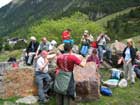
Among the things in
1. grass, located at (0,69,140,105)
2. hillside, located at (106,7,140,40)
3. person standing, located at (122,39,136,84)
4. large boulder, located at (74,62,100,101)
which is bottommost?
grass, located at (0,69,140,105)

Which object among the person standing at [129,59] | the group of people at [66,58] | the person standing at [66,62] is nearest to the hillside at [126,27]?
the group of people at [66,58]

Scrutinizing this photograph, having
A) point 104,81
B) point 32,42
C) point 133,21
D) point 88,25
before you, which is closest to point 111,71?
point 104,81

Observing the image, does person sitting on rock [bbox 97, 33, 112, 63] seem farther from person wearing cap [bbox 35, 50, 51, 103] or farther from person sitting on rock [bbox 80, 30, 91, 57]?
person wearing cap [bbox 35, 50, 51, 103]

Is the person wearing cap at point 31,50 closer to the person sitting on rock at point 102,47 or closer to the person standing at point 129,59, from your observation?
the person sitting on rock at point 102,47

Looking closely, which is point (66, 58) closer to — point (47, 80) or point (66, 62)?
point (66, 62)

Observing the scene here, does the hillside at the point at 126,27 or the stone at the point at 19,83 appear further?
the hillside at the point at 126,27

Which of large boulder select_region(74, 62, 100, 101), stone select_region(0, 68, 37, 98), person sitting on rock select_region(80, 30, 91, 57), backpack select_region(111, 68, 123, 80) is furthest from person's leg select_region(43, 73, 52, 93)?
person sitting on rock select_region(80, 30, 91, 57)

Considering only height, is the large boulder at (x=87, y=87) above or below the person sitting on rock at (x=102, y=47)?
below

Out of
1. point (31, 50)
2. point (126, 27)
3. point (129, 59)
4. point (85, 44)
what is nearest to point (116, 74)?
point (129, 59)

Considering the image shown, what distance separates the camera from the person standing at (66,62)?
14789 mm

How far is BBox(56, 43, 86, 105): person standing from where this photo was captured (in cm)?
1479

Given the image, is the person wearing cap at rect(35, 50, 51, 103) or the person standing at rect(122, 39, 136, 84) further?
the person standing at rect(122, 39, 136, 84)

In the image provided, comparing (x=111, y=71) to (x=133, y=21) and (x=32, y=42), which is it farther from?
(x=133, y=21)

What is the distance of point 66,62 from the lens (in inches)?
594
